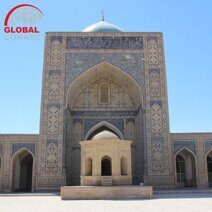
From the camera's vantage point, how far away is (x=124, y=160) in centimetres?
1246

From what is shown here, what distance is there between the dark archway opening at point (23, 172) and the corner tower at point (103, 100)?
308 centimetres

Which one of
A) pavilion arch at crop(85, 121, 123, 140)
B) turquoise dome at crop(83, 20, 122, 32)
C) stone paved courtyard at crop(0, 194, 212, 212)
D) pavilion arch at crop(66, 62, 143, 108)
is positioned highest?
turquoise dome at crop(83, 20, 122, 32)

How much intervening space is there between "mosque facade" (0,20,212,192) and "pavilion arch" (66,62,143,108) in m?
0.05

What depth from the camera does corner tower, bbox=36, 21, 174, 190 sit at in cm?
1389

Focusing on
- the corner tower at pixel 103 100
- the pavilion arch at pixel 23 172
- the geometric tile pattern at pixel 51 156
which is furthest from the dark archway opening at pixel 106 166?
the pavilion arch at pixel 23 172

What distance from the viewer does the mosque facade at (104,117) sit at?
45.3ft

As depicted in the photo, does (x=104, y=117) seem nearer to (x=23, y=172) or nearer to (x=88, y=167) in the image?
(x=88, y=167)

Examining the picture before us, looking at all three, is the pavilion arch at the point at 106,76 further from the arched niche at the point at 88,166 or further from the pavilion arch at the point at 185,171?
the pavilion arch at the point at 185,171

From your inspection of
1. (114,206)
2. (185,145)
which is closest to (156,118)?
(185,145)

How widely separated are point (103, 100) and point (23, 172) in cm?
625

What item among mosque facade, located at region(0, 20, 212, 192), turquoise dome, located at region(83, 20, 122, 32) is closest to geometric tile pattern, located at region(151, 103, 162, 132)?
mosque facade, located at region(0, 20, 212, 192)

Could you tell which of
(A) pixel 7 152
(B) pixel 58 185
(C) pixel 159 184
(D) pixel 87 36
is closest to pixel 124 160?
(C) pixel 159 184

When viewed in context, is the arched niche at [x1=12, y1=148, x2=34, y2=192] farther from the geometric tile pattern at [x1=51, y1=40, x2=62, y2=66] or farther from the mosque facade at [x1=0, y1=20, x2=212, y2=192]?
the geometric tile pattern at [x1=51, y1=40, x2=62, y2=66]

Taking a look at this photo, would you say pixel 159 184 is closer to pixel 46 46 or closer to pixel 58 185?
pixel 58 185
